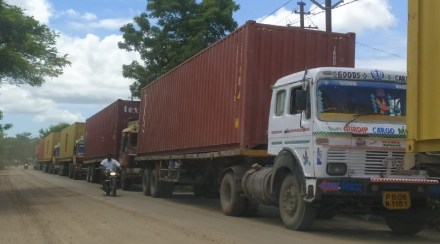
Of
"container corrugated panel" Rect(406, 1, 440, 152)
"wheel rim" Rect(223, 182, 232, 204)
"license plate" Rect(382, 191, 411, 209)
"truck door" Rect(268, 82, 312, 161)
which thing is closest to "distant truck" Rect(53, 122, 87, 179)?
"wheel rim" Rect(223, 182, 232, 204)

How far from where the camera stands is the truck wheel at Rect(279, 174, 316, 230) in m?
9.43

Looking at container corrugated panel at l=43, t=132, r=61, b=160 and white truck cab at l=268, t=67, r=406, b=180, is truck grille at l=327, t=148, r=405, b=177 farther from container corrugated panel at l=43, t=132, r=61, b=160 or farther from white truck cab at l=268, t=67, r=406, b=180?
container corrugated panel at l=43, t=132, r=61, b=160

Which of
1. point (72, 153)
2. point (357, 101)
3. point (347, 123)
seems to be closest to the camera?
point (347, 123)

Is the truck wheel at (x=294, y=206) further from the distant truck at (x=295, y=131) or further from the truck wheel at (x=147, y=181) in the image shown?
the truck wheel at (x=147, y=181)

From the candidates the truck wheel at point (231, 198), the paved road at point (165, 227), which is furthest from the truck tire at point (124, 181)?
the truck wheel at point (231, 198)

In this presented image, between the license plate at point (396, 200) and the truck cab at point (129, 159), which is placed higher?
the truck cab at point (129, 159)

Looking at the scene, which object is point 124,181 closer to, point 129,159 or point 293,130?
point 129,159

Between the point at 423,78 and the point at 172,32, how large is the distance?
21641 millimetres

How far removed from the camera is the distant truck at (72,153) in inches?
1467

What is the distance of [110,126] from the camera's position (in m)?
26.8

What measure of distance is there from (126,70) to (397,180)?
2154cm

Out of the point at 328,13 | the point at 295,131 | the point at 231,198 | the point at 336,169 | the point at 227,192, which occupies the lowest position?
the point at 231,198

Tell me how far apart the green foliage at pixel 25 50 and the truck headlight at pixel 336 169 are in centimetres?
1079

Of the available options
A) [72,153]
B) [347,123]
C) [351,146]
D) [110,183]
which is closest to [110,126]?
[110,183]
